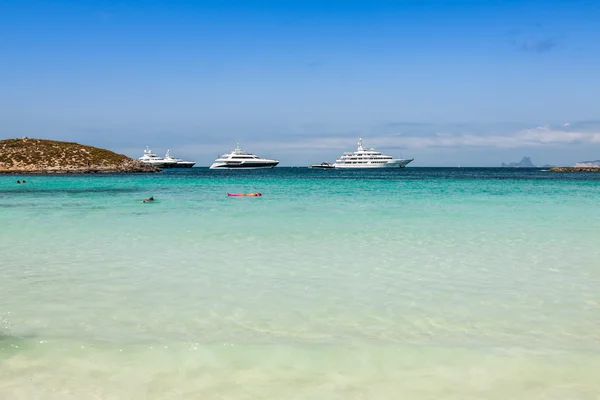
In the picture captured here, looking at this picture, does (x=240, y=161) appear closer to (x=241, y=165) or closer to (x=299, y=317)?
(x=241, y=165)

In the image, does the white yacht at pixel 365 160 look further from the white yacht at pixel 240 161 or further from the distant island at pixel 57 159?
the distant island at pixel 57 159

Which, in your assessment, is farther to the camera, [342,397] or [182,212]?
[182,212]

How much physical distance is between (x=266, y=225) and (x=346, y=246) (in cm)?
619

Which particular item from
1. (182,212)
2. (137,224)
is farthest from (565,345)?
(182,212)

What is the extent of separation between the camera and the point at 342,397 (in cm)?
561

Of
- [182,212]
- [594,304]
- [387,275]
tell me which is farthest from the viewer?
[182,212]

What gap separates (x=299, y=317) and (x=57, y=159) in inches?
4573

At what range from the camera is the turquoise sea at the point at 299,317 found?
598cm

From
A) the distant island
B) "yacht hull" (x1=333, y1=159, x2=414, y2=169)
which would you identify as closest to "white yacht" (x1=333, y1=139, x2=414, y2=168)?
"yacht hull" (x1=333, y1=159, x2=414, y2=169)

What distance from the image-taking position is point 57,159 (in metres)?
112

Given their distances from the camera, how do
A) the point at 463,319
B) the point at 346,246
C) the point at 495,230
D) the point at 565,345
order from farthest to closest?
the point at 495,230 → the point at 346,246 → the point at 463,319 → the point at 565,345

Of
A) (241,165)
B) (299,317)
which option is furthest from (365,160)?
(299,317)

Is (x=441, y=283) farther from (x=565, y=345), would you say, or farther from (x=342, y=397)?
(x=342, y=397)

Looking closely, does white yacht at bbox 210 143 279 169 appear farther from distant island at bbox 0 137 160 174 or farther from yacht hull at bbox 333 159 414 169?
distant island at bbox 0 137 160 174
